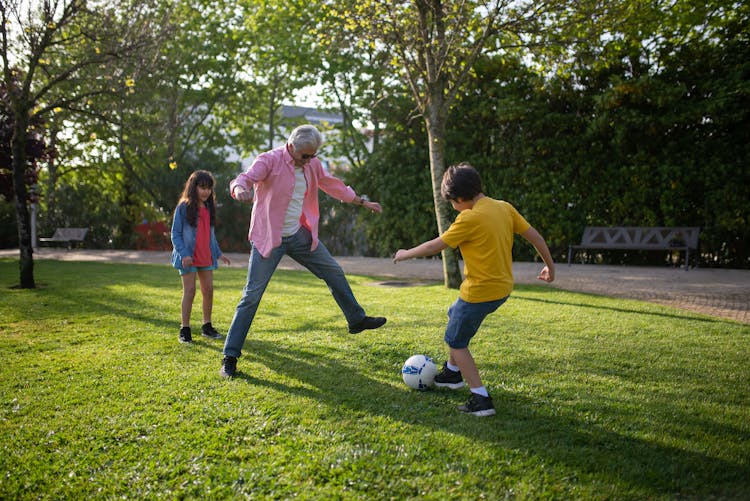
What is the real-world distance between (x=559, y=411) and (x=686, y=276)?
956cm

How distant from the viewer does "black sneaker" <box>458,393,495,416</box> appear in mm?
3357

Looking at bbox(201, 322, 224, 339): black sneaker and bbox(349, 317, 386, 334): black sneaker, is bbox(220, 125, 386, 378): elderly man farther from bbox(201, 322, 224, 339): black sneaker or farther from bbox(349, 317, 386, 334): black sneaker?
bbox(201, 322, 224, 339): black sneaker

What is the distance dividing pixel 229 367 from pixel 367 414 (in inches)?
55.1

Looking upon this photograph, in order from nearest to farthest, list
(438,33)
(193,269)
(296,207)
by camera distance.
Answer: (296,207) < (193,269) < (438,33)

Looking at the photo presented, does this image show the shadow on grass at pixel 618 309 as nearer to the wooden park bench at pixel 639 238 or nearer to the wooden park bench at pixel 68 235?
the wooden park bench at pixel 639 238

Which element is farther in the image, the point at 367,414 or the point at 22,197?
the point at 22,197

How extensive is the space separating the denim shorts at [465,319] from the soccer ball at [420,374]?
46cm

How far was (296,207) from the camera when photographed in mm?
4492

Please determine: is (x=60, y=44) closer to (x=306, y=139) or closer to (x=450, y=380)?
(x=306, y=139)

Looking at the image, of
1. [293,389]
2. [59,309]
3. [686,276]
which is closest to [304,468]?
[293,389]

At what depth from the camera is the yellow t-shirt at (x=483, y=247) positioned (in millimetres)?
3354

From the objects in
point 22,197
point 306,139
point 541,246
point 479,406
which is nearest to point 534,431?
point 479,406

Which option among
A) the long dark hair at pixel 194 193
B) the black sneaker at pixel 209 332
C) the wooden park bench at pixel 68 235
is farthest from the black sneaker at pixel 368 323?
the wooden park bench at pixel 68 235

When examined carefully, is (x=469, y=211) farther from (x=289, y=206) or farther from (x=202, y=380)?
(x=202, y=380)
